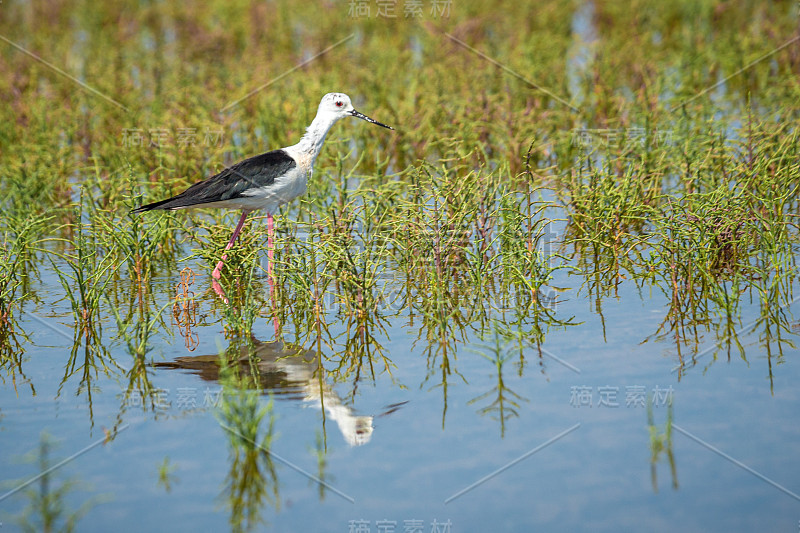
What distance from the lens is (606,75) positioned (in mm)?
9766

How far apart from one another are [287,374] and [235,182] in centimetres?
184

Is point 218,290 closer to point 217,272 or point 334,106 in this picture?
point 217,272

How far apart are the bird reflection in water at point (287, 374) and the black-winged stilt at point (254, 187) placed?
94 cm

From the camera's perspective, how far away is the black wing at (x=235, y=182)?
652cm

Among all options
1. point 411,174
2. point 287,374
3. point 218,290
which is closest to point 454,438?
point 287,374

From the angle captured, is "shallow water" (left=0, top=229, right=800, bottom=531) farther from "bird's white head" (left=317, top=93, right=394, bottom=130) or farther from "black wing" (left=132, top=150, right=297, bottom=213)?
"bird's white head" (left=317, top=93, right=394, bottom=130)

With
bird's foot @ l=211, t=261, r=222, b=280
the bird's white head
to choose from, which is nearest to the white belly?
bird's foot @ l=211, t=261, r=222, b=280

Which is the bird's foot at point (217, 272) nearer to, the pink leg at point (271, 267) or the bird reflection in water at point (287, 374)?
the pink leg at point (271, 267)

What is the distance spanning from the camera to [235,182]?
21.7 feet

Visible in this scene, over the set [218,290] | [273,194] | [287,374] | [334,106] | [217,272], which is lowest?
[287,374]

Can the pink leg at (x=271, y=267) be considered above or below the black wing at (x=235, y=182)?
below

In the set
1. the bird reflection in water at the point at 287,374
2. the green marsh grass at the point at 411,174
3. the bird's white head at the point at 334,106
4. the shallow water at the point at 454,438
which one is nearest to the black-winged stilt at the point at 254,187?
the green marsh grass at the point at 411,174

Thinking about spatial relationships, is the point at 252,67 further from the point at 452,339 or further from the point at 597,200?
the point at 452,339

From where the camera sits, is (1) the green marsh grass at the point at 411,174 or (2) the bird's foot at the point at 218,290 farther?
(2) the bird's foot at the point at 218,290
